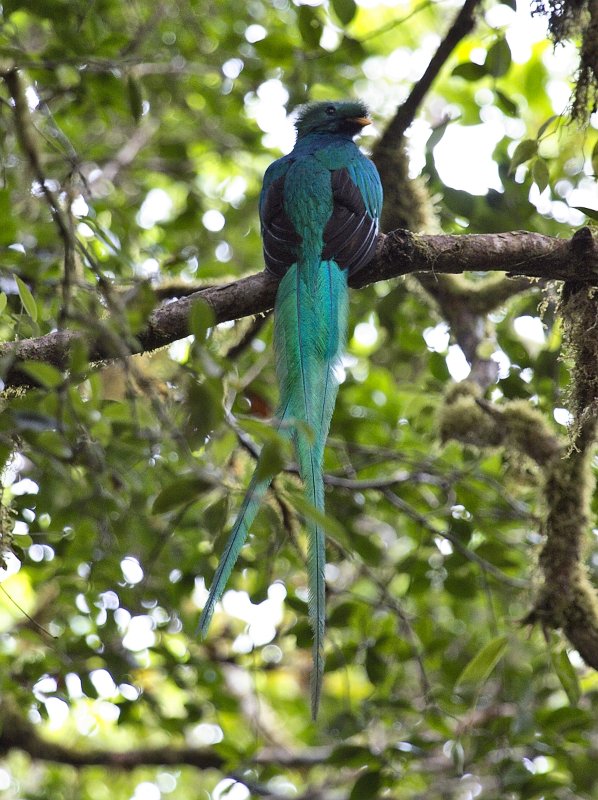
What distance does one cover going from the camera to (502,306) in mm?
3678

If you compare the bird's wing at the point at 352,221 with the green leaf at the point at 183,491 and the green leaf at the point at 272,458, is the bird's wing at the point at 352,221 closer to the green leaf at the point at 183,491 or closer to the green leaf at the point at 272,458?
the green leaf at the point at 183,491

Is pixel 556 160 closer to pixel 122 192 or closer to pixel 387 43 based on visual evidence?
pixel 122 192

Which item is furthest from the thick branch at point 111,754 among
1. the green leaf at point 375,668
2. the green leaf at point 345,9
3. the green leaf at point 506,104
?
the green leaf at point 345,9

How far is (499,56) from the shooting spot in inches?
129

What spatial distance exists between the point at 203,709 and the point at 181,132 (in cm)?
393

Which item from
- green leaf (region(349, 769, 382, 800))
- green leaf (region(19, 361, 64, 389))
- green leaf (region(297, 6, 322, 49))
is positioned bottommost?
green leaf (region(349, 769, 382, 800))

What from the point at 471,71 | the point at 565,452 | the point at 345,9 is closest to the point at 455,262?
the point at 565,452

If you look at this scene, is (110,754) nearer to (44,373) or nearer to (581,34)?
(44,373)

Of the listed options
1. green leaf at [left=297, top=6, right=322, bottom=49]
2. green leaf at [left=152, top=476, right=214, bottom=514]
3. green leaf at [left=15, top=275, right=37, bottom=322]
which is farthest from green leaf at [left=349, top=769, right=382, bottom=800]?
green leaf at [left=297, top=6, right=322, bottom=49]

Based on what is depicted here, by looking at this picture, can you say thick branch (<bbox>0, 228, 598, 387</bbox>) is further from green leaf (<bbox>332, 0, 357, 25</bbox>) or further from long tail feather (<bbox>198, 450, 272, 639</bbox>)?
green leaf (<bbox>332, 0, 357, 25</bbox>)

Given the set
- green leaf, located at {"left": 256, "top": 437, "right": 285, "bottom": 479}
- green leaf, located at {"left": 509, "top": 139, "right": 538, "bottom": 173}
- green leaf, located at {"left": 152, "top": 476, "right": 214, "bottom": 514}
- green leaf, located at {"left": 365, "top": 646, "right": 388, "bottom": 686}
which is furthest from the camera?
green leaf, located at {"left": 365, "top": 646, "right": 388, "bottom": 686}

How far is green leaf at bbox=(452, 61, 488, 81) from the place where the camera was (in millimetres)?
3412

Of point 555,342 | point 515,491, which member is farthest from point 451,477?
point 555,342

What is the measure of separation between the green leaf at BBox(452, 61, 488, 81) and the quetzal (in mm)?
571
